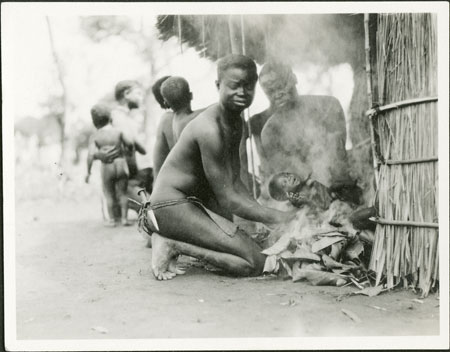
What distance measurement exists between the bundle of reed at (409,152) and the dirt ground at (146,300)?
0.51 ft

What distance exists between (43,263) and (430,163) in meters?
2.02

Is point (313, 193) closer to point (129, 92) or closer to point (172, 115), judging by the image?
point (172, 115)

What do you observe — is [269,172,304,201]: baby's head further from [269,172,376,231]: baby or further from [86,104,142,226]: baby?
[86,104,142,226]: baby

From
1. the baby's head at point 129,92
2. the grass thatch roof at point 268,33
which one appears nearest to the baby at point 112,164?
the baby's head at point 129,92

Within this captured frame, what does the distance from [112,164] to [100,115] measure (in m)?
0.27

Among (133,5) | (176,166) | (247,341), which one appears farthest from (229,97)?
(247,341)

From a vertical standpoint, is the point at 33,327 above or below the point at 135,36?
below

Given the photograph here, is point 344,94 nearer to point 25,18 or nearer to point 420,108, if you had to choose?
point 420,108

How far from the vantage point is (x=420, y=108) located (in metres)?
3.04

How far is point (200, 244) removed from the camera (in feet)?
10.4

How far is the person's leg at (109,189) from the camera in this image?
A: 10.7 ft

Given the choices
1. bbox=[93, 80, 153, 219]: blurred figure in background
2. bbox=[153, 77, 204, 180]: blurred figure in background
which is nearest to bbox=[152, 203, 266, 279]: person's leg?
bbox=[93, 80, 153, 219]: blurred figure in background

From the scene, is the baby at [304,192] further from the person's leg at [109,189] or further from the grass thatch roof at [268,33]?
the person's leg at [109,189]

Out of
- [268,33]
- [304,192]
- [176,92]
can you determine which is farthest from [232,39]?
[304,192]
